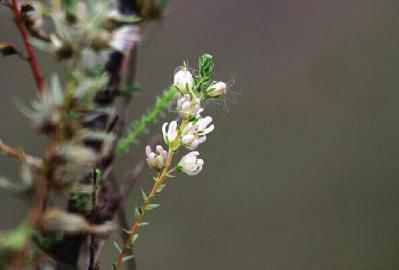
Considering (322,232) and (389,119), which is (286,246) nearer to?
(322,232)

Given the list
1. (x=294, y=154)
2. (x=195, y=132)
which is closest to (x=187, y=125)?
(x=195, y=132)

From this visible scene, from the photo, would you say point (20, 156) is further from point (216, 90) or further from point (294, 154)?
point (294, 154)

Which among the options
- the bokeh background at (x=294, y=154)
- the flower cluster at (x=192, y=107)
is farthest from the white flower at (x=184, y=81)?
the bokeh background at (x=294, y=154)

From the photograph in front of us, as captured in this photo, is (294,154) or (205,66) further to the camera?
(294,154)

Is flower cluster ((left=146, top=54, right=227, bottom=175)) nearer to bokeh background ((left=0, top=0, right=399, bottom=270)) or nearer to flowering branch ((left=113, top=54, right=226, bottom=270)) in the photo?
flowering branch ((left=113, top=54, right=226, bottom=270))

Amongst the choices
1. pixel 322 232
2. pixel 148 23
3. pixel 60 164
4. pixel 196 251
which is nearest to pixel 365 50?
pixel 322 232

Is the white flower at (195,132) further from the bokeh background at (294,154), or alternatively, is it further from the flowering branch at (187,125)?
the bokeh background at (294,154)

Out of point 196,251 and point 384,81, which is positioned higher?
point 384,81
